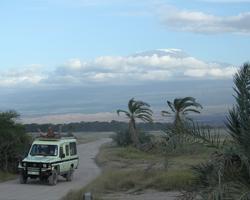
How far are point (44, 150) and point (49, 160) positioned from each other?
157 centimetres

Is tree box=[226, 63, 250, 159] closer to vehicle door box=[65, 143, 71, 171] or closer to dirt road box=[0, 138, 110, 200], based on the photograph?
dirt road box=[0, 138, 110, 200]

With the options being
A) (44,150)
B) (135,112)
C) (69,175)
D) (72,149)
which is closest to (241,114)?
(44,150)

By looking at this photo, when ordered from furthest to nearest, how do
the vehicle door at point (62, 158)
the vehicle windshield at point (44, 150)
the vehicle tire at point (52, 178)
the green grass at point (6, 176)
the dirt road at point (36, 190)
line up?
the green grass at point (6, 176) → the vehicle windshield at point (44, 150) → the vehicle door at point (62, 158) → the vehicle tire at point (52, 178) → the dirt road at point (36, 190)

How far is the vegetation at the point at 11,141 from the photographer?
32938 mm

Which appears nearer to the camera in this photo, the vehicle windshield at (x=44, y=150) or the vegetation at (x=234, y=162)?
the vegetation at (x=234, y=162)

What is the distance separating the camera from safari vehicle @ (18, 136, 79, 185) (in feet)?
Result: 93.1

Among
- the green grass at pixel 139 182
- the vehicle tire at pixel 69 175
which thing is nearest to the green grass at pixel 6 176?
the vehicle tire at pixel 69 175

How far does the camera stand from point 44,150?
3014 centimetres

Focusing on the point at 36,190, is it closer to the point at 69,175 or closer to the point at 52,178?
the point at 52,178

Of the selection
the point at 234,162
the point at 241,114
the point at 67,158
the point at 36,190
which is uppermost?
the point at 241,114

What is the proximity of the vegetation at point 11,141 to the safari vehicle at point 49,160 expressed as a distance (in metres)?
2.59

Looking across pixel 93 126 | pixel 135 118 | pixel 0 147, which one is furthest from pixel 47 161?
pixel 93 126

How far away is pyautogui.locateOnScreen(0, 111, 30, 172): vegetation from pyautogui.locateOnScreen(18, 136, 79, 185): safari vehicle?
2589mm

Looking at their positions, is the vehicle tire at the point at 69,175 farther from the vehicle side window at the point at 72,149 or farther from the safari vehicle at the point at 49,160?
the vehicle side window at the point at 72,149
